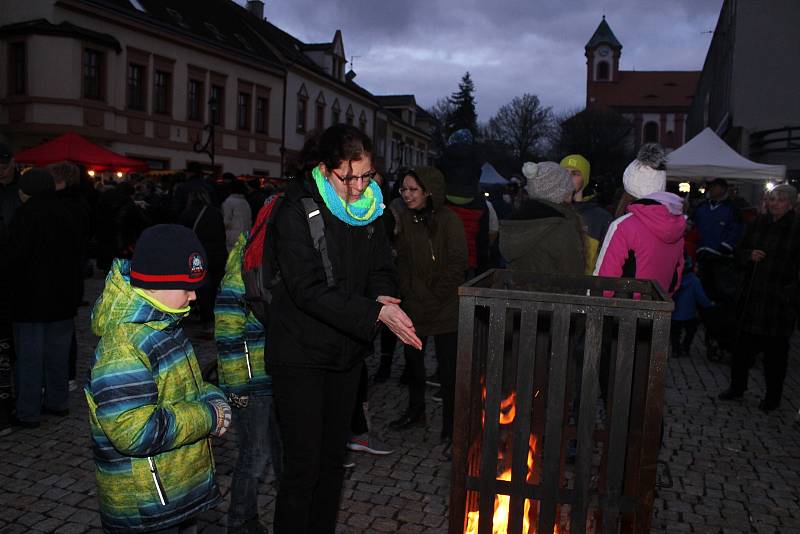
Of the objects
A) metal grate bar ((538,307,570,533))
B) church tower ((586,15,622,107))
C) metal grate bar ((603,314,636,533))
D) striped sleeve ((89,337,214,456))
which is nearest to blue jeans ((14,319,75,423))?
striped sleeve ((89,337,214,456))

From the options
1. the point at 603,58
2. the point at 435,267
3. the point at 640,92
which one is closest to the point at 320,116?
the point at 435,267

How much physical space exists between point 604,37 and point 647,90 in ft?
33.5

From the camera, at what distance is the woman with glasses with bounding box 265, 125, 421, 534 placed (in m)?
2.94

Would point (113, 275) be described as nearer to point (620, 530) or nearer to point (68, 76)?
point (620, 530)

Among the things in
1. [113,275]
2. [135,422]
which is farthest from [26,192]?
[135,422]

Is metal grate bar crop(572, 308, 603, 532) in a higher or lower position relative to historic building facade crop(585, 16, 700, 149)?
lower

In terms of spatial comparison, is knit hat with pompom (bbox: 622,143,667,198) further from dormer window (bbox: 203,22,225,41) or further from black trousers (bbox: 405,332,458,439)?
dormer window (bbox: 203,22,225,41)

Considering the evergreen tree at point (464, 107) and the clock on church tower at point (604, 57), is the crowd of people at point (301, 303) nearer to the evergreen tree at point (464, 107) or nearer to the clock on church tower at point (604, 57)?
the evergreen tree at point (464, 107)

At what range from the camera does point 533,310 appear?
255 centimetres

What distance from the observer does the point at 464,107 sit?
82.7 meters

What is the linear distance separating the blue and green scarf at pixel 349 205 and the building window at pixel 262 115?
3113cm

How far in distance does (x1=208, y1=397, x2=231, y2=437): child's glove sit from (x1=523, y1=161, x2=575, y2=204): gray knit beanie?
9.03 ft

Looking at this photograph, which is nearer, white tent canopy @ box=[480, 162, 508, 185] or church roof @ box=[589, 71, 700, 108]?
white tent canopy @ box=[480, 162, 508, 185]

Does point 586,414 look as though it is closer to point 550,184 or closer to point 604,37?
point 550,184
